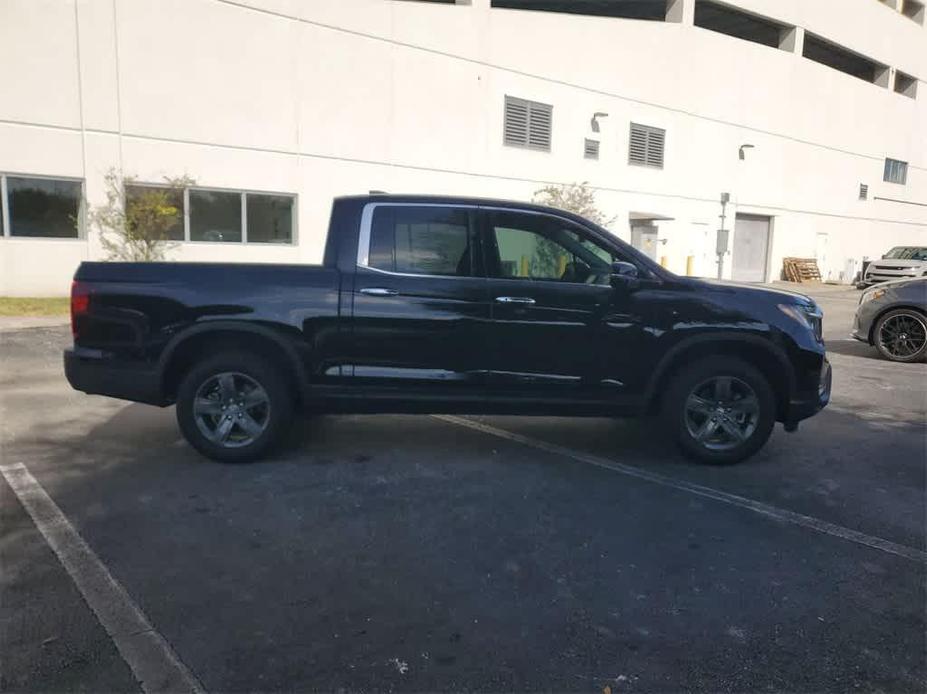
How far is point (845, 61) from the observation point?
1428 inches

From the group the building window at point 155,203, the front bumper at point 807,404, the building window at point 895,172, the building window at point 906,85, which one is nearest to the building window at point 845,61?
the building window at point 906,85

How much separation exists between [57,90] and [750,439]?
52.5ft

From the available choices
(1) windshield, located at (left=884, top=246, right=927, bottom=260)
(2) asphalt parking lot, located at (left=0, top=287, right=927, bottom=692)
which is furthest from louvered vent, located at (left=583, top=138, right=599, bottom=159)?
(2) asphalt parking lot, located at (left=0, top=287, right=927, bottom=692)

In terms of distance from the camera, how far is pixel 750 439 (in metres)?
5.40

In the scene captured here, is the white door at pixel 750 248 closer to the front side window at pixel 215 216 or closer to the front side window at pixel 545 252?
the front side window at pixel 215 216

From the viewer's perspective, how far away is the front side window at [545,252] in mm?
5250

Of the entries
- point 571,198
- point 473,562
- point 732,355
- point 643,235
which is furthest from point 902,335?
point 643,235

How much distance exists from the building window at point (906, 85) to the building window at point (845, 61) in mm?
2019

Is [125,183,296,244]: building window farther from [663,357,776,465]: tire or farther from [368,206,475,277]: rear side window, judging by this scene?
[663,357,776,465]: tire

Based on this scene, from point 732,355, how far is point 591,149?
66.1 ft

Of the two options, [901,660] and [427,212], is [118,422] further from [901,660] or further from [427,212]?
[901,660]

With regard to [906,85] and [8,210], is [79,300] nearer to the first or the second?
[8,210]

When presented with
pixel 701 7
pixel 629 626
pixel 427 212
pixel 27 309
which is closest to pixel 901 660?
pixel 629 626

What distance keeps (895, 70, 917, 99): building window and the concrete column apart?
61.2 ft
